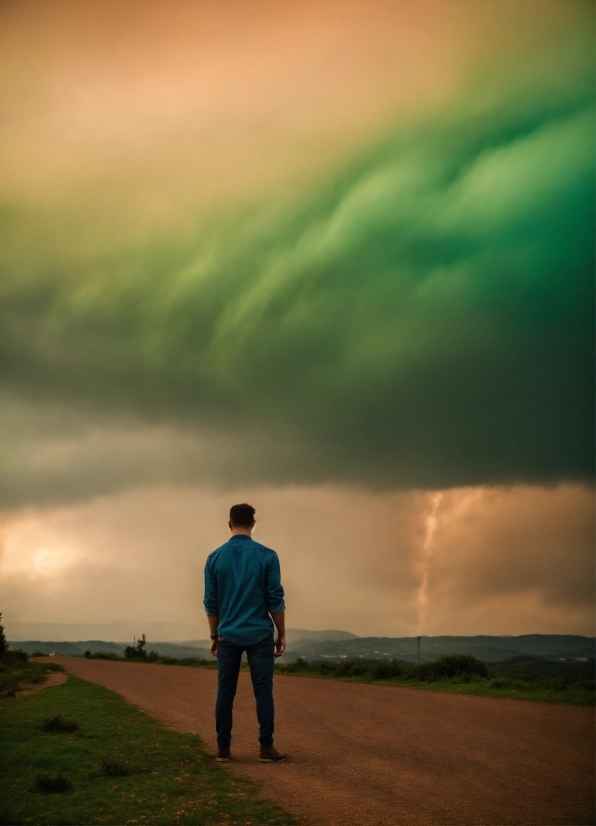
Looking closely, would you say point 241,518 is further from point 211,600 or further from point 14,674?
point 14,674

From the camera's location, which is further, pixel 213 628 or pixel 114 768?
pixel 213 628

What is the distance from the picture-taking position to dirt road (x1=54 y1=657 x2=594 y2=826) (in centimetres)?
595

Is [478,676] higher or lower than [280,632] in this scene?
lower

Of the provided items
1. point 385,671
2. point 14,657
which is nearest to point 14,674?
point 385,671

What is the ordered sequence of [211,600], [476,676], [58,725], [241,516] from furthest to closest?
[476,676]
[58,725]
[241,516]
[211,600]

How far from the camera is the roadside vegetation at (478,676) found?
50.6ft

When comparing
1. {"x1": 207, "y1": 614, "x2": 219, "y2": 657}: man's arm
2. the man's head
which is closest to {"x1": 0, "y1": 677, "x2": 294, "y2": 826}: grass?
{"x1": 207, "y1": 614, "x2": 219, "y2": 657}: man's arm

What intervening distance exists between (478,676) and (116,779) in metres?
14.4

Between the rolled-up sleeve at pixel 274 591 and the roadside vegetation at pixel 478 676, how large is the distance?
8.20 m

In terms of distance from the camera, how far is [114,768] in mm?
7441

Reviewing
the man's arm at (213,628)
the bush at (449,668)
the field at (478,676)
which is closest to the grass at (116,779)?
the man's arm at (213,628)

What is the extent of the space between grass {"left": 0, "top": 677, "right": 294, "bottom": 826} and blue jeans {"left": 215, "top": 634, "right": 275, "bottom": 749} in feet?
1.53

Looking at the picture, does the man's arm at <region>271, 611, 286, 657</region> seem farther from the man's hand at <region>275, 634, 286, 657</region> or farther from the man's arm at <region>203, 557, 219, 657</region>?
the man's arm at <region>203, 557, 219, 657</region>

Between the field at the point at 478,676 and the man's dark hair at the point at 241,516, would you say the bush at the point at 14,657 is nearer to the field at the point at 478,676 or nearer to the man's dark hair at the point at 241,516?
the field at the point at 478,676
